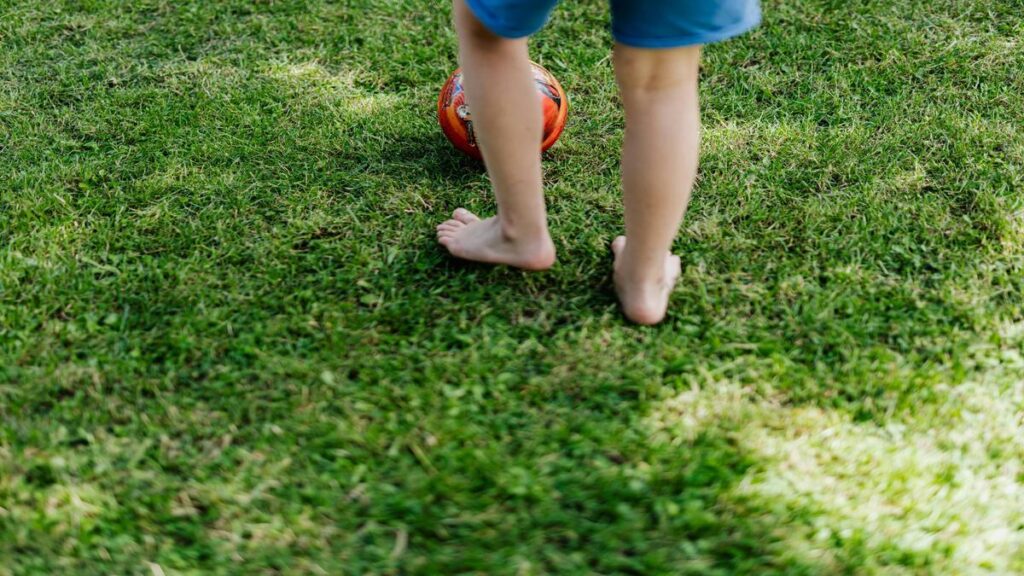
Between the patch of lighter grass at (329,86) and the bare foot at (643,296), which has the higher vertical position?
the bare foot at (643,296)

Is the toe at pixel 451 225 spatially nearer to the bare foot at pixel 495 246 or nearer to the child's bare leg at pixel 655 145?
the bare foot at pixel 495 246

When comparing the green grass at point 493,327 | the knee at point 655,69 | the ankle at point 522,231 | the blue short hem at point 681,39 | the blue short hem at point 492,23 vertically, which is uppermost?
the blue short hem at point 681,39

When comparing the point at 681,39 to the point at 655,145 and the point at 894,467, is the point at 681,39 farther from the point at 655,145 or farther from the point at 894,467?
the point at 894,467

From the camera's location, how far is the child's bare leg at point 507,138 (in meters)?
2.21

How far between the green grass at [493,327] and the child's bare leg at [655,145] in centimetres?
29

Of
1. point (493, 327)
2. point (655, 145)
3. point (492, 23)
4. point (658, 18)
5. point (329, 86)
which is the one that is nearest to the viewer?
point (658, 18)

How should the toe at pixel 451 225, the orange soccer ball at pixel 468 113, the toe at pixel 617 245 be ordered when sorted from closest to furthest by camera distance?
the toe at pixel 617 245 < the toe at pixel 451 225 < the orange soccer ball at pixel 468 113

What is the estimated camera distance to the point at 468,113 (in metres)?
3.05

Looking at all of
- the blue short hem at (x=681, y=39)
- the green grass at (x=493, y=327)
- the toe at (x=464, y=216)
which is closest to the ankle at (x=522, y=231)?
the green grass at (x=493, y=327)

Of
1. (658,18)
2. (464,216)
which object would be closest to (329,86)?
(464,216)

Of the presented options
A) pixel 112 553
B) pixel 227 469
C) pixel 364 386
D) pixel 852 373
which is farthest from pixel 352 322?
pixel 852 373

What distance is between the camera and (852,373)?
236cm

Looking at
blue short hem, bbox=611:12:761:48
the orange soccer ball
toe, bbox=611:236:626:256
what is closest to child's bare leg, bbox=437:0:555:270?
toe, bbox=611:236:626:256

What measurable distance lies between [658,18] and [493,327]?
39.8 inches
